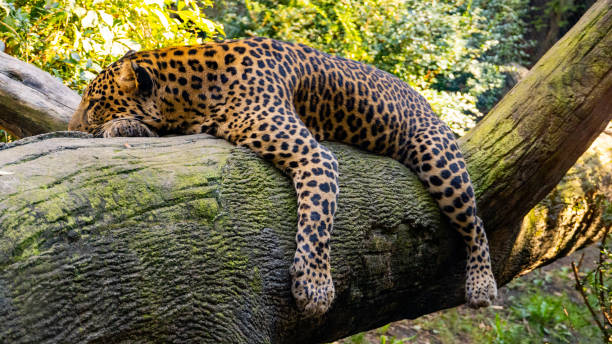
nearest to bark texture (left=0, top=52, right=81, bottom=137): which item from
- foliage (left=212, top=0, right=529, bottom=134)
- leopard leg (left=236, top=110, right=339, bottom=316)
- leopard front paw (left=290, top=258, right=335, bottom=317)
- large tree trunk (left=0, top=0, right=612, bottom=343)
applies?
large tree trunk (left=0, top=0, right=612, bottom=343)

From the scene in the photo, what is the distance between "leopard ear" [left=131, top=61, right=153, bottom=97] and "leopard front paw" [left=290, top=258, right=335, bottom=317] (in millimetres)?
1525

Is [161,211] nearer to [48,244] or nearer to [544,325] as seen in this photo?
[48,244]

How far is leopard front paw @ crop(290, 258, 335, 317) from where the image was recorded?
117 inches

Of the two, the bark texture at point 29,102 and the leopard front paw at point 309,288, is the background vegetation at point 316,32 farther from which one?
the leopard front paw at point 309,288

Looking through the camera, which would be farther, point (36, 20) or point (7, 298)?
Answer: point (36, 20)

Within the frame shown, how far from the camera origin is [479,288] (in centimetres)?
413

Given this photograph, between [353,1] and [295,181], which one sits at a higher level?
[353,1]

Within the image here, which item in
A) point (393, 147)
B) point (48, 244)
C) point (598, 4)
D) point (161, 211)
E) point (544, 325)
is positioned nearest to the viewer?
point (48, 244)

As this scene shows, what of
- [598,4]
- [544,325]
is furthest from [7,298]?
[544,325]

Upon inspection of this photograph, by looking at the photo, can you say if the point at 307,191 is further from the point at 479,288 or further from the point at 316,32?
the point at 316,32

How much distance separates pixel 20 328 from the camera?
6.86 feet

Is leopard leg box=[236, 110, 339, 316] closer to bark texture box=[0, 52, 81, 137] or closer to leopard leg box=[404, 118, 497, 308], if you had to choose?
leopard leg box=[404, 118, 497, 308]

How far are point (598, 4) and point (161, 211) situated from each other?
4.19 meters

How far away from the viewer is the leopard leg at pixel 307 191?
9.86 feet
